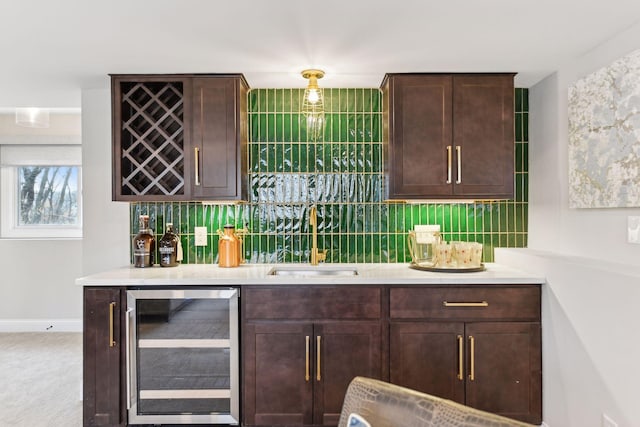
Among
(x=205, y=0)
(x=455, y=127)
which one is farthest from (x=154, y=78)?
(x=455, y=127)

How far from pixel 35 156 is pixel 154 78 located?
270 centimetres

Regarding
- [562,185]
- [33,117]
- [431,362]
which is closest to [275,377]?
[431,362]

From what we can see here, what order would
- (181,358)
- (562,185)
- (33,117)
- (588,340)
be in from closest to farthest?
1. (588,340)
2. (181,358)
3. (562,185)
4. (33,117)

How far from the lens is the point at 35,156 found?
4.45 metres

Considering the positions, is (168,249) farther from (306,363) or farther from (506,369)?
(506,369)

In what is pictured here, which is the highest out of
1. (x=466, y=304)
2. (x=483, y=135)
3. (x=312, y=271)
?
(x=483, y=135)

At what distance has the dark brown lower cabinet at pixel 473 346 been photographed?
7.58ft

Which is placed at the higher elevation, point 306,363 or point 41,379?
point 306,363

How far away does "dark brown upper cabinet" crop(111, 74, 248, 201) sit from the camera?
2621 millimetres

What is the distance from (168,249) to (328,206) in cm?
113

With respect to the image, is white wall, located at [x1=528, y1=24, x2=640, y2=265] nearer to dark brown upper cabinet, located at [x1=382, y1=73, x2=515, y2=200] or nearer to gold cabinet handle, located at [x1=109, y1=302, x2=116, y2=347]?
dark brown upper cabinet, located at [x1=382, y1=73, x2=515, y2=200]

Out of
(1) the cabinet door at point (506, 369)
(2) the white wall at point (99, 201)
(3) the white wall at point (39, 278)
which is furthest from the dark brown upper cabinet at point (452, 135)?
→ (3) the white wall at point (39, 278)

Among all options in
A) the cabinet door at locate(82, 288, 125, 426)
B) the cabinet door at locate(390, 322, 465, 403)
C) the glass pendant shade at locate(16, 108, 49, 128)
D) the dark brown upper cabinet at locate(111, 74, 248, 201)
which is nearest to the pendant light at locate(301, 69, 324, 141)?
the dark brown upper cabinet at locate(111, 74, 248, 201)

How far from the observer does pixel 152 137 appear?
2.76 meters
